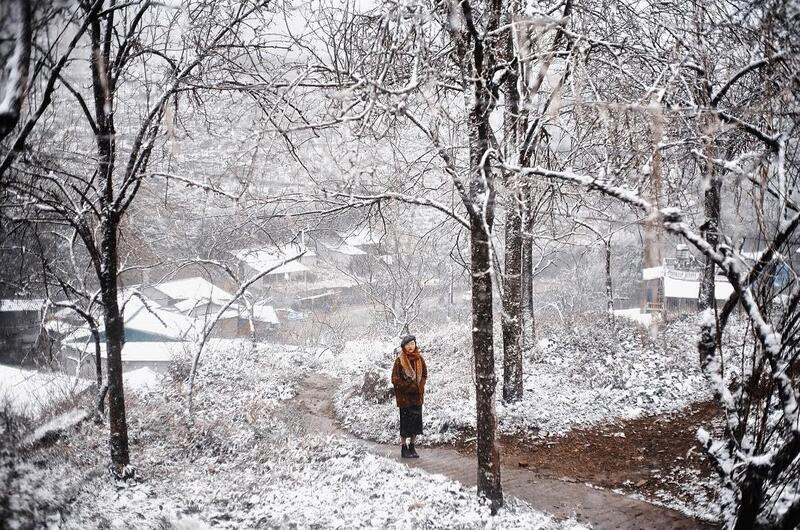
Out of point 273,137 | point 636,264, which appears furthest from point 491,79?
point 636,264

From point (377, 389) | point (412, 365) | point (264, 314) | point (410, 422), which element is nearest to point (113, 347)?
point (412, 365)

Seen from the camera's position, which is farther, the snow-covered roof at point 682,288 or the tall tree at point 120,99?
the snow-covered roof at point 682,288

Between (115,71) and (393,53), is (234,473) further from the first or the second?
(393,53)

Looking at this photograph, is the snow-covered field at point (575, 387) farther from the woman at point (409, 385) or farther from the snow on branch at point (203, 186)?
the snow on branch at point (203, 186)

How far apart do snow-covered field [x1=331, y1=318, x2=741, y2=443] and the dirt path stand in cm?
109

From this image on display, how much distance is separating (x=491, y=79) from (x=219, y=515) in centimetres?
543

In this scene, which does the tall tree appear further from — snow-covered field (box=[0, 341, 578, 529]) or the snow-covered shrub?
the snow-covered shrub

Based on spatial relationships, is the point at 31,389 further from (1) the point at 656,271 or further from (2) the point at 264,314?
(2) the point at 264,314

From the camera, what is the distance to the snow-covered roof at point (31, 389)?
4.01 m

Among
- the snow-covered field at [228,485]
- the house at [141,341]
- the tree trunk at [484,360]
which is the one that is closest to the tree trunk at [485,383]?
the tree trunk at [484,360]

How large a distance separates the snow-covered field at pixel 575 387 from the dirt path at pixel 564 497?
1.09 m

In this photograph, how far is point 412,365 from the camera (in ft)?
24.7

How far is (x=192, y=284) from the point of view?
3997 cm

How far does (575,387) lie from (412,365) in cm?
435
